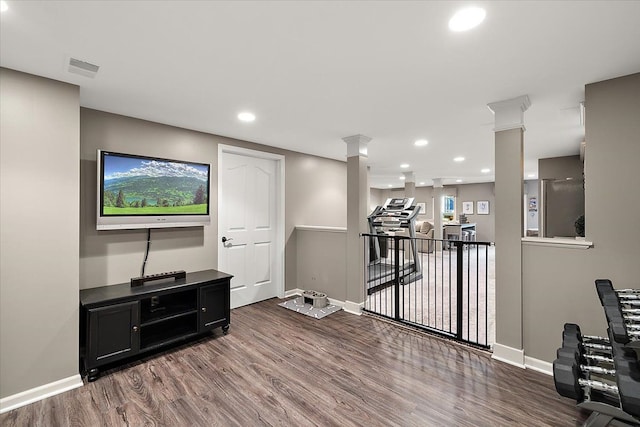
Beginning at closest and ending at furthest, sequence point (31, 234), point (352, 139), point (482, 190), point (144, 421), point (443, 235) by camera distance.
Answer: point (144, 421)
point (31, 234)
point (352, 139)
point (443, 235)
point (482, 190)

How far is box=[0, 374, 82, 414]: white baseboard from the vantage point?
2.04 m

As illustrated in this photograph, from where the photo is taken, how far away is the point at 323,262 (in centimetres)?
447

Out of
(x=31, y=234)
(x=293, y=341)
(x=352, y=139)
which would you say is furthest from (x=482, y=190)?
(x=31, y=234)

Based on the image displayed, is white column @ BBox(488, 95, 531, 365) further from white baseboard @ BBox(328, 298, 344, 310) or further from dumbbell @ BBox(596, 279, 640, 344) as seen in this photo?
white baseboard @ BBox(328, 298, 344, 310)

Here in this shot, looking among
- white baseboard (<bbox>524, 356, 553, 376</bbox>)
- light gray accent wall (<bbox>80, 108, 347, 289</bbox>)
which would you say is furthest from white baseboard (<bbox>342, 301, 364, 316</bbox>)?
white baseboard (<bbox>524, 356, 553, 376</bbox>)

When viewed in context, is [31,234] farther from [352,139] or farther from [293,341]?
[352,139]

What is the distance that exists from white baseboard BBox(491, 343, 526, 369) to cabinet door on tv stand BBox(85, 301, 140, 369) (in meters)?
3.37

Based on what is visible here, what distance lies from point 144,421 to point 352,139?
3.66 m

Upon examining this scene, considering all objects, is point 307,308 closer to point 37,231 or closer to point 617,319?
point 37,231

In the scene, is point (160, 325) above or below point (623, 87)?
below

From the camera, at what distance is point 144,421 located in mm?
1928

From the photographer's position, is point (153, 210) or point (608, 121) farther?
point (153, 210)

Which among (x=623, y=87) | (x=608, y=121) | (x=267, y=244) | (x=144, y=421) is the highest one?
(x=623, y=87)

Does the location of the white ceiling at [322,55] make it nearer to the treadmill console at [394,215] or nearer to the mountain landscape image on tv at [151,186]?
the mountain landscape image on tv at [151,186]
